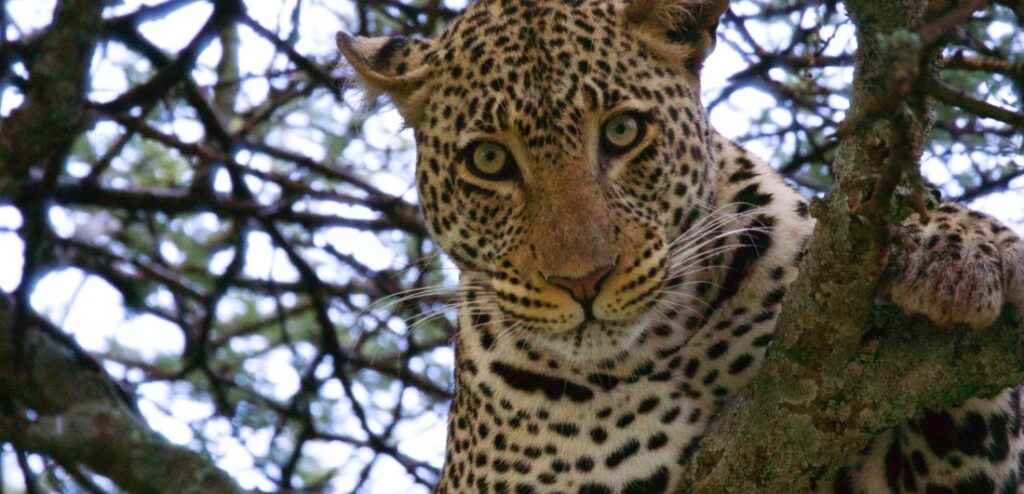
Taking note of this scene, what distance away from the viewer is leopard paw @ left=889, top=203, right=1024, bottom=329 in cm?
366

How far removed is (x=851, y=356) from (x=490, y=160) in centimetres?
165

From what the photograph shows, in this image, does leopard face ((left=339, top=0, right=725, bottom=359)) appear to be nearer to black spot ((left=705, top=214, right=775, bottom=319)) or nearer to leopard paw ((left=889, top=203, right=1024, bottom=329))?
black spot ((left=705, top=214, right=775, bottom=319))

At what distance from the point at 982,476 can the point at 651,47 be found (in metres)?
1.92

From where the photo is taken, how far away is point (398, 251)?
8180 mm

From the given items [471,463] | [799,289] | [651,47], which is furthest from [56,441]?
[799,289]

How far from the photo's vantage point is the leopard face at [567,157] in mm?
4574

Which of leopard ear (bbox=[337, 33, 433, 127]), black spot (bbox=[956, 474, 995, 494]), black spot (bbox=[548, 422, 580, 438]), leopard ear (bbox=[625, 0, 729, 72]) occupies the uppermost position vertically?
leopard ear (bbox=[337, 33, 433, 127])

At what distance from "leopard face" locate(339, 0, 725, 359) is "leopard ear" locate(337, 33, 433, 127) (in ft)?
0.04

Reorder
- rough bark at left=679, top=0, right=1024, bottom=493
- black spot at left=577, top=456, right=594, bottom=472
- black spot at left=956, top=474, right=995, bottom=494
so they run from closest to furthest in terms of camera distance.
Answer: rough bark at left=679, top=0, right=1024, bottom=493 < black spot at left=956, top=474, right=995, bottom=494 < black spot at left=577, top=456, right=594, bottom=472

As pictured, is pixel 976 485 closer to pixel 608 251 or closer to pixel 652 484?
pixel 652 484

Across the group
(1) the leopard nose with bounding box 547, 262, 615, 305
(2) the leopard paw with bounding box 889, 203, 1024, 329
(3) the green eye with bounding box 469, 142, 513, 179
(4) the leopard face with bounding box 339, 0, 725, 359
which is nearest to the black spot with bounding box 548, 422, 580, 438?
(4) the leopard face with bounding box 339, 0, 725, 359

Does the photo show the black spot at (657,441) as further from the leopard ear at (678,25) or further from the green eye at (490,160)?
the leopard ear at (678,25)

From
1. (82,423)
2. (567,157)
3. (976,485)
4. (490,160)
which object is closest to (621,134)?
(567,157)

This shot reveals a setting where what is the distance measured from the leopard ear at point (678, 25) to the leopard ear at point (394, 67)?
0.86 meters
